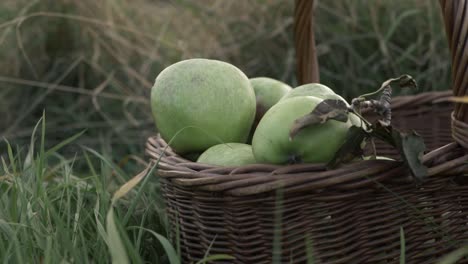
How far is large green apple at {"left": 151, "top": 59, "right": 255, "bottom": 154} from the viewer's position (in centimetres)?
109

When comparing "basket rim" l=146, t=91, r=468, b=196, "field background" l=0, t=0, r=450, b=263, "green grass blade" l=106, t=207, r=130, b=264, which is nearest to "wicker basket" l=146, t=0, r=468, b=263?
"basket rim" l=146, t=91, r=468, b=196

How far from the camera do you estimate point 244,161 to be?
1019 millimetres

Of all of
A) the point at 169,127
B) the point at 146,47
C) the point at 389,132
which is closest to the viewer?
the point at 389,132

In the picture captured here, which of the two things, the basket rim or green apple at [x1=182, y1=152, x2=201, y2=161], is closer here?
the basket rim

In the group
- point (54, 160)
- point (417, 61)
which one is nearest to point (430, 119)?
point (417, 61)

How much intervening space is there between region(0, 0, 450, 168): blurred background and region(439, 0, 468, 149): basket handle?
1041 mm

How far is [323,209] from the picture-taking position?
0.92 metres

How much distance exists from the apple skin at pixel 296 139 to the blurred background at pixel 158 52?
1103 millimetres

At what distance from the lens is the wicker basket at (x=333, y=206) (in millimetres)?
897

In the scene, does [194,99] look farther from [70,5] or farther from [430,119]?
[70,5]

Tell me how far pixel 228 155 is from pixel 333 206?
19 centimetres

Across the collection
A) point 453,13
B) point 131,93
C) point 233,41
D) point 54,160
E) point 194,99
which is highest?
point 453,13

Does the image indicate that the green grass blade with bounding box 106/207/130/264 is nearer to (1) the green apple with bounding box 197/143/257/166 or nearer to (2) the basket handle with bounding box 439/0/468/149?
(1) the green apple with bounding box 197/143/257/166

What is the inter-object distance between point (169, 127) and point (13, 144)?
1.19 m
